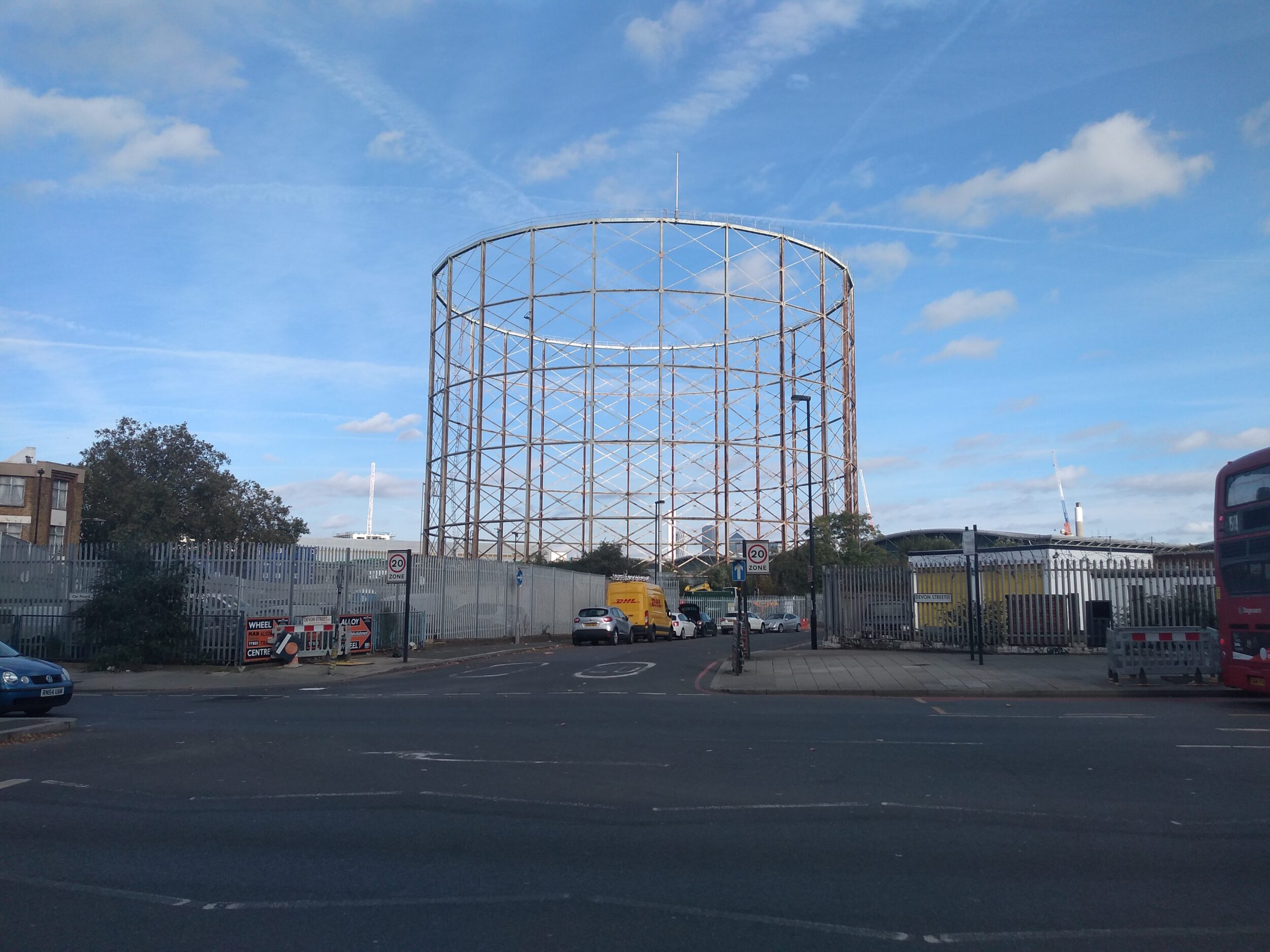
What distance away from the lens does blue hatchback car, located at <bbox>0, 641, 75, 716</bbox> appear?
13523 mm

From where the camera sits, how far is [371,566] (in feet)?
90.1

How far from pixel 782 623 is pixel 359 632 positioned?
3349cm

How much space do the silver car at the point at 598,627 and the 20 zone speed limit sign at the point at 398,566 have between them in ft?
37.7

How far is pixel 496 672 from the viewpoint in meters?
22.8

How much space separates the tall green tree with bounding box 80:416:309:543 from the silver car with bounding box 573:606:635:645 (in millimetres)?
29638

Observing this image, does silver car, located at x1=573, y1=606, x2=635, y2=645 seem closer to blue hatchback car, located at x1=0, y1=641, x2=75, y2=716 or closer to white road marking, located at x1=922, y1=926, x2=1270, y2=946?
blue hatchback car, located at x1=0, y1=641, x2=75, y2=716

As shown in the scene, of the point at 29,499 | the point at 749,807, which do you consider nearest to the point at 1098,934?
the point at 749,807

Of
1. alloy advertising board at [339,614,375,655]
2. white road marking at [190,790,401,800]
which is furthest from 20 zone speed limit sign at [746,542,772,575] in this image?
white road marking at [190,790,401,800]

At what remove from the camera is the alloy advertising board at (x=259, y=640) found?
22703 millimetres

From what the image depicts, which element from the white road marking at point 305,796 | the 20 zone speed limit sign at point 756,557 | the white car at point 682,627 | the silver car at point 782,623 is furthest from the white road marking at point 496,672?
the silver car at point 782,623

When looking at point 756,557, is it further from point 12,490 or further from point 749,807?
point 12,490

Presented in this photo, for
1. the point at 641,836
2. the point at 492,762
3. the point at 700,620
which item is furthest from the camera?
the point at 700,620

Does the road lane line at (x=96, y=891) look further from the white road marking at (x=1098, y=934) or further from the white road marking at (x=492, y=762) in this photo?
the white road marking at (x=492, y=762)

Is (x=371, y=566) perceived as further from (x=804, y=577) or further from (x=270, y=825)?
(x=804, y=577)
